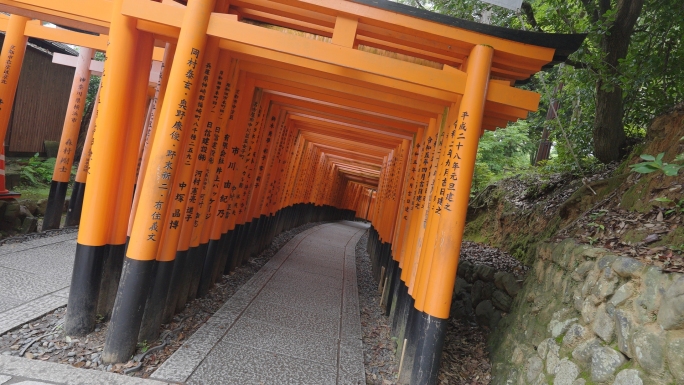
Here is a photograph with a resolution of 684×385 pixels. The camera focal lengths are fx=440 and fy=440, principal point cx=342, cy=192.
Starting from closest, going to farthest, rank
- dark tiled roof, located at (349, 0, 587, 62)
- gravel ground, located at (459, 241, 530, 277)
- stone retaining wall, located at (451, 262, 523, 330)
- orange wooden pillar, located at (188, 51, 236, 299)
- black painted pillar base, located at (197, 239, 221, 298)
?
dark tiled roof, located at (349, 0, 587, 62) < orange wooden pillar, located at (188, 51, 236, 299) < stone retaining wall, located at (451, 262, 523, 330) < black painted pillar base, located at (197, 239, 221, 298) < gravel ground, located at (459, 241, 530, 277)

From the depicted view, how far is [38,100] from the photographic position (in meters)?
12.4

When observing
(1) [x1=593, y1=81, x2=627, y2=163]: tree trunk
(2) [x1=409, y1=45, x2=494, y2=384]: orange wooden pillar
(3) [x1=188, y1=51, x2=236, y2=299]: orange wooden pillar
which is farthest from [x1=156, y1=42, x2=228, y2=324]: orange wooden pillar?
(1) [x1=593, y1=81, x2=627, y2=163]: tree trunk

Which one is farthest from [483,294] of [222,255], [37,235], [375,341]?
[37,235]

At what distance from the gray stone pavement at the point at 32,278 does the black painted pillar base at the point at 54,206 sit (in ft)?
3.69

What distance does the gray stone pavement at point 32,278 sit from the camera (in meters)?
4.52

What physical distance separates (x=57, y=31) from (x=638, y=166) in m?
8.43

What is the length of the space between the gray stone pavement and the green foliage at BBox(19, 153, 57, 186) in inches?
175

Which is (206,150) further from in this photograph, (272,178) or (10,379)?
(272,178)

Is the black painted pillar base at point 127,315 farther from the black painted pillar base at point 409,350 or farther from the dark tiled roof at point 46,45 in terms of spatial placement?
the dark tiled roof at point 46,45

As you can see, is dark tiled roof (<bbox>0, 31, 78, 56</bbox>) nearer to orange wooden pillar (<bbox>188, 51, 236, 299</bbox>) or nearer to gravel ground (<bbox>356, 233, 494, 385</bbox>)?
orange wooden pillar (<bbox>188, 51, 236, 299</bbox>)

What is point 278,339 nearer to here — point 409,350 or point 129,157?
point 409,350

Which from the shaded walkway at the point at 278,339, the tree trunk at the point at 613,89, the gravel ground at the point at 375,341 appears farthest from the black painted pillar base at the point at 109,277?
the tree trunk at the point at 613,89

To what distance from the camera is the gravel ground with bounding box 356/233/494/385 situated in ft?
16.5

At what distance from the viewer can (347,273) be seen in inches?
393
